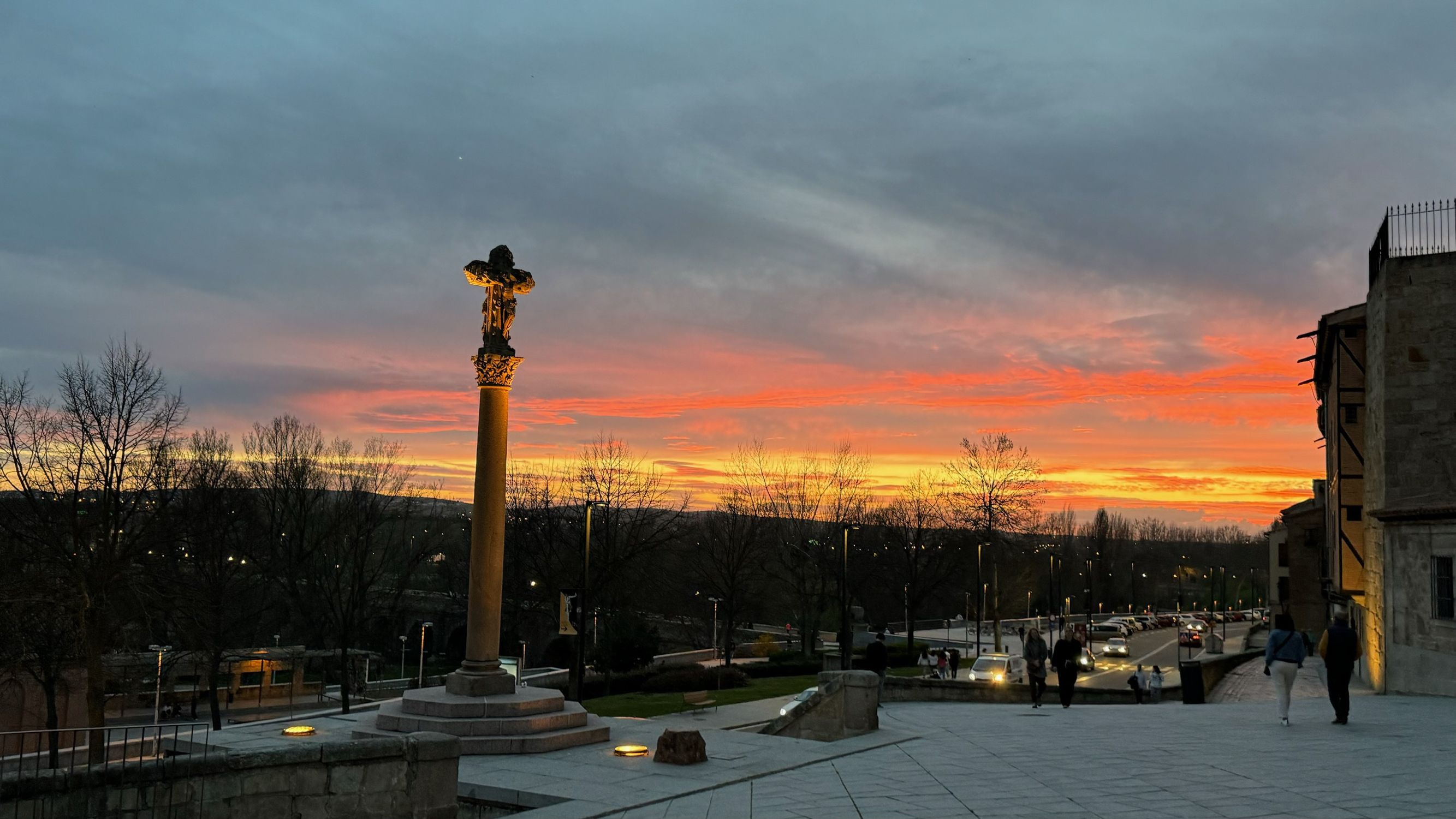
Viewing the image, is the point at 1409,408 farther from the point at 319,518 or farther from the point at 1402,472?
the point at 319,518

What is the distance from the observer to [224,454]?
47.2 metres

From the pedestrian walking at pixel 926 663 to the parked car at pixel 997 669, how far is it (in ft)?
22.1

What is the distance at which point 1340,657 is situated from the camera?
13.4 m

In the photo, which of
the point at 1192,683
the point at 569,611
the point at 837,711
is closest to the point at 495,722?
the point at 837,711

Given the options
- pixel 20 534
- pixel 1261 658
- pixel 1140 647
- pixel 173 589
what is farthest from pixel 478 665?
pixel 1140 647

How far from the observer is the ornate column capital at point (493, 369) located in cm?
1617

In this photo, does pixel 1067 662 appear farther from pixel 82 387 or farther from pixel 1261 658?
pixel 1261 658

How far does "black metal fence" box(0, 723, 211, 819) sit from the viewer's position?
780cm

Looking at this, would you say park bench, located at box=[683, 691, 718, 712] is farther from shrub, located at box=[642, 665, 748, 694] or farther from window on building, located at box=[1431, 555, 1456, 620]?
window on building, located at box=[1431, 555, 1456, 620]

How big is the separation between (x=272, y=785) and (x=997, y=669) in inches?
1099

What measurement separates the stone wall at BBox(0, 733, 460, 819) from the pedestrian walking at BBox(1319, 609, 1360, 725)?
11432mm

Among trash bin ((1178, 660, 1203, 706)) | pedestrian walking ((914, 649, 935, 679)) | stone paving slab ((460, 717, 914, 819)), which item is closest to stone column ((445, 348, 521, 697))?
stone paving slab ((460, 717, 914, 819))

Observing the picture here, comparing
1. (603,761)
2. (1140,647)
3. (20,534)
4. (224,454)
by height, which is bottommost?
(1140,647)

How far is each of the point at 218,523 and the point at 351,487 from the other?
10167 millimetres
